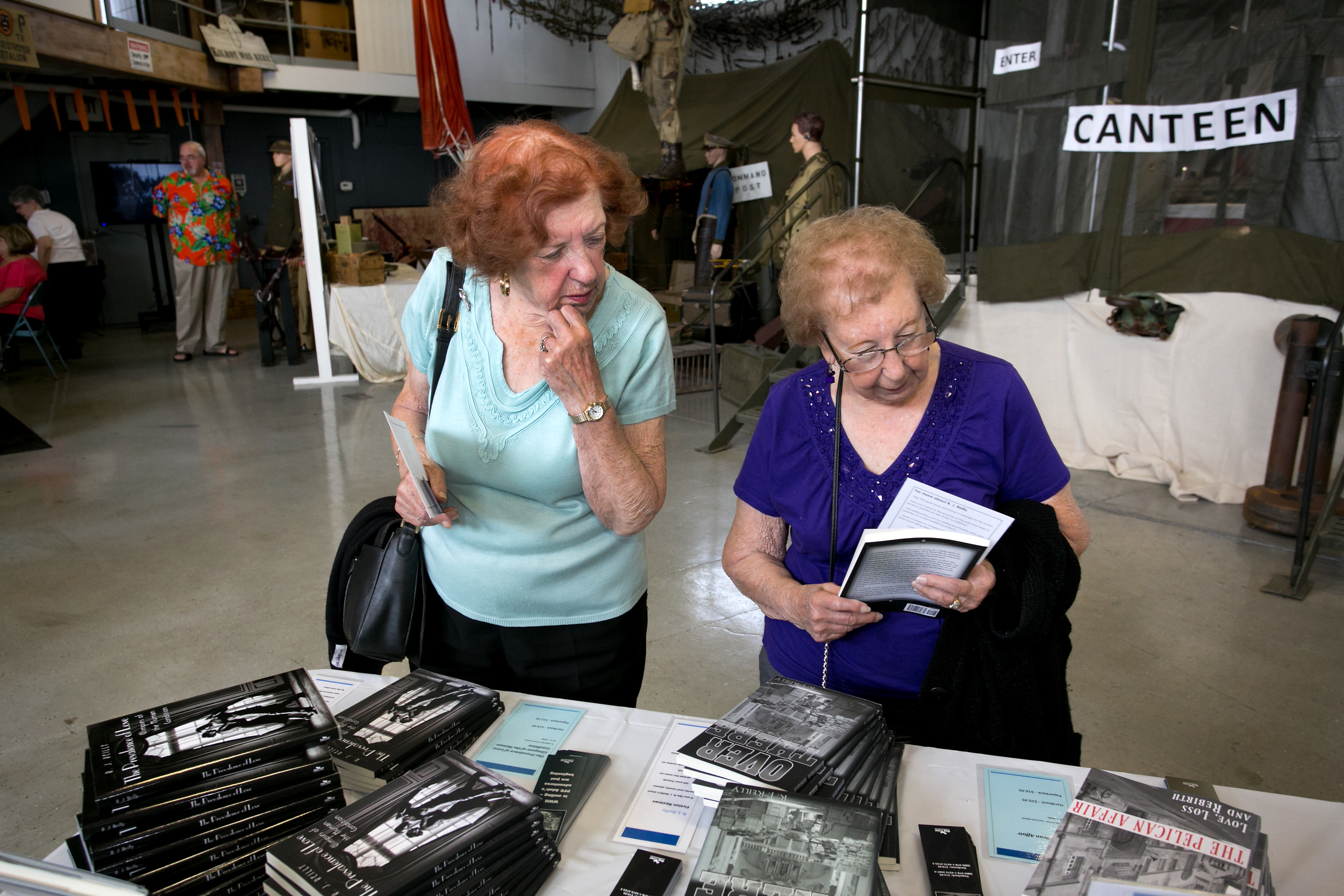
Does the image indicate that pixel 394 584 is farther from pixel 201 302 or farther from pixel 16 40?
pixel 201 302

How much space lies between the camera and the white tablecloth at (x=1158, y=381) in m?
4.26

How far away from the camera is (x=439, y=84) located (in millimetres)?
10984

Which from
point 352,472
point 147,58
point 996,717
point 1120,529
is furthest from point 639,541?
point 147,58

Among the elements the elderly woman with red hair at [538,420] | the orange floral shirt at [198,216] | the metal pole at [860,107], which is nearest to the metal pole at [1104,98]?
the metal pole at [860,107]

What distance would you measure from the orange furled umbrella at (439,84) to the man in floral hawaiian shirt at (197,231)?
3.20m

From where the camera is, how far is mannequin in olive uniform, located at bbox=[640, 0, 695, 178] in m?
7.69

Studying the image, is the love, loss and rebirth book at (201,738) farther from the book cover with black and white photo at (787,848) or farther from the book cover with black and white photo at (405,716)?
the book cover with black and white photo at (787,848)

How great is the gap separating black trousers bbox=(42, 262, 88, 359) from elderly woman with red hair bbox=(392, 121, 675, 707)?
868cm

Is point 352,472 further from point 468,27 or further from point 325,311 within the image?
point 468,27

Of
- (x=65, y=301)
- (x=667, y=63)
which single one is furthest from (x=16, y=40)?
(x=667, y=63)

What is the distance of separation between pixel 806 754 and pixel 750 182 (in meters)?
6.98

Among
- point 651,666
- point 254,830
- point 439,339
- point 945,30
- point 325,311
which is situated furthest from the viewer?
point 325,311

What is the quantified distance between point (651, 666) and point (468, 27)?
11.8 meters

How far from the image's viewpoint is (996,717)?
4.81 ft
